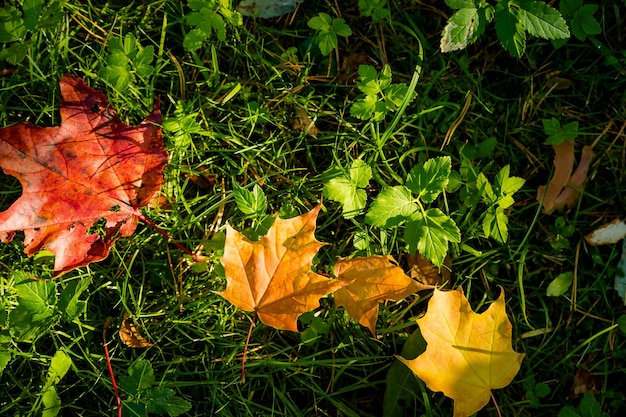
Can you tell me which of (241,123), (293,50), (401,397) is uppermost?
(293,50)

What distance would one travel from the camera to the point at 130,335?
7.07 ft

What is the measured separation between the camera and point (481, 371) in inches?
75.5

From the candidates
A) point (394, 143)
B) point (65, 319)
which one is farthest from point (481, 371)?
point (65, 319)

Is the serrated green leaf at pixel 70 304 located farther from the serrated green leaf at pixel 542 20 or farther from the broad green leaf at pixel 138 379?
the serrated green leaf at pixel 542 20

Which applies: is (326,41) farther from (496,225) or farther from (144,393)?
(144,393)

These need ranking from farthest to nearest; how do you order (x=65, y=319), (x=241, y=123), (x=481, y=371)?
(x=241, y=123) → (x=65, y=319) → (x=481, y=371)

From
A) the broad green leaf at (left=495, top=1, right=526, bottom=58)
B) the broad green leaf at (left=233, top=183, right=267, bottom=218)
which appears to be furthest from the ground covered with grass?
the broad green leaf at (left=495, top=1, right=526, bottom=58)

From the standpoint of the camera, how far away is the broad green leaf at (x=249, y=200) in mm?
2051

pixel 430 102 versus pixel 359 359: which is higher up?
pixel 430 102

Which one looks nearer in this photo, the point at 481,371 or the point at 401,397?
the point at 481,371

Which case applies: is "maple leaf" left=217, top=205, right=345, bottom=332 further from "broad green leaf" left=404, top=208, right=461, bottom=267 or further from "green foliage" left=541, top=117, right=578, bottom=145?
A: "green foliage" left=541, top=117, right=578, bottom=145

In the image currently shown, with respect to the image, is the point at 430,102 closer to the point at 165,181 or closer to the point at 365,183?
the point at 365,183

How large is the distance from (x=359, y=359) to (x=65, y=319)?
993mm

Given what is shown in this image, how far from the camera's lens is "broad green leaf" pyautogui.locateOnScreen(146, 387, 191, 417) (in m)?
1.99
